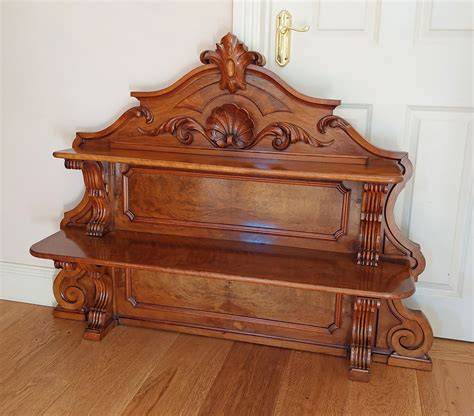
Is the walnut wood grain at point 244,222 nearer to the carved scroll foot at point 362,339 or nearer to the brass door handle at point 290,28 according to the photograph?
the carved scroll foot at point 362,339

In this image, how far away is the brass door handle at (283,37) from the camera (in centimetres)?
184

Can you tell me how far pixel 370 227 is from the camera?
170 centimetres

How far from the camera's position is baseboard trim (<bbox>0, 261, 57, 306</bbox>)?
2.24 metres

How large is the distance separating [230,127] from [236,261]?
1.48 feet

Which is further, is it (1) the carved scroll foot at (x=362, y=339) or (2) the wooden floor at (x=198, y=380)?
(1) the carved scroll foot at (x=362, y=339)

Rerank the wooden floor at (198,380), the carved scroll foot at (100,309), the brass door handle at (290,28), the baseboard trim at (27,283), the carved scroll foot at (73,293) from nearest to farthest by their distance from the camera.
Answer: the wooden floor at (198,380), the brass door handle at (290,28), the carved scroll foot at (100,309), the carved scroll foot at (73,293), the baseboard trim at (27,283)

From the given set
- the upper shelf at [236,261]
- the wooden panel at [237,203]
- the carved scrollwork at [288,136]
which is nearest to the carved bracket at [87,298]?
the upper shelf at [236,261]

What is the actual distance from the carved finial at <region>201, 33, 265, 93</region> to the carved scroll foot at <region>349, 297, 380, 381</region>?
0.81 meters

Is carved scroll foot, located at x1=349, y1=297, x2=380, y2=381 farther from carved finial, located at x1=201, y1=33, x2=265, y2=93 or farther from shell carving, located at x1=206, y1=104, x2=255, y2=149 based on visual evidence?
carved finial, located at x1=201, y1=33, x2=265, y2=93

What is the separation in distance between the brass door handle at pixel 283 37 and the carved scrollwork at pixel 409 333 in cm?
91

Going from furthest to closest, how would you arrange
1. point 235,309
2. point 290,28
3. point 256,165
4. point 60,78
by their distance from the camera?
point 60,78
point 235,309
point 290,28
point 256,165

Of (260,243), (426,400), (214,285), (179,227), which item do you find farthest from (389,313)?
(179,227)

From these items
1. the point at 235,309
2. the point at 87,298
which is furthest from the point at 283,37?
the point at 87,298

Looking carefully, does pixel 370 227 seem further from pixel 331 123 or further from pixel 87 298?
pixel 87 298
